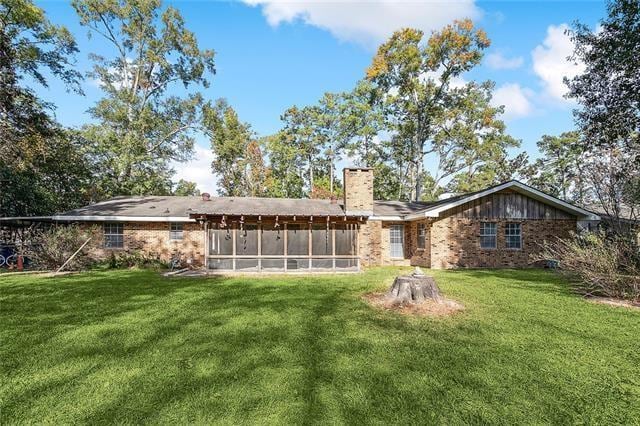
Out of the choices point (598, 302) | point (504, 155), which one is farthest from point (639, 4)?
point (504, 155)

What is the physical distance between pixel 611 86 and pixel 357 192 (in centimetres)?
1196

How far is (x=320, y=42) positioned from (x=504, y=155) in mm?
25718

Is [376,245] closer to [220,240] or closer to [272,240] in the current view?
[272,240]

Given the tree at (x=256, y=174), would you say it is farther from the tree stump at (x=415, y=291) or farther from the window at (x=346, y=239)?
the tree stump at (x=415, y=291)

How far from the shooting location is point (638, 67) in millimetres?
13156

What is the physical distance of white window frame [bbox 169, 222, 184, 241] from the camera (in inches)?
671

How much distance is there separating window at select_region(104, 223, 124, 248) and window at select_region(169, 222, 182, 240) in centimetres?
241

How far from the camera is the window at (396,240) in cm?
1831

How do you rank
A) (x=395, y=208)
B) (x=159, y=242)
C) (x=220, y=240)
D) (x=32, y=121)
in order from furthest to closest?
(x=395, y=208) → (x=32, y=121) → (x=159, y=242) → (x=220, y=240)

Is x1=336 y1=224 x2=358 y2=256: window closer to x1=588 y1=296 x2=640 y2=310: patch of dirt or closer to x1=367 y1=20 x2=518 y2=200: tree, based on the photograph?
x1=588 y1=296 x2=640 y2=310: patch of dirt

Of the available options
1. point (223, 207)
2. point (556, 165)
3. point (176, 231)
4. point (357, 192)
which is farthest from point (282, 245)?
point (556, 165)

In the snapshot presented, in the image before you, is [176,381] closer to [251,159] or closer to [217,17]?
[217,17]

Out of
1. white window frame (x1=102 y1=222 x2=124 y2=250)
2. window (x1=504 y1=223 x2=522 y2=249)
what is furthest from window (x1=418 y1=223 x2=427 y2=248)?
white window frame (x1=102 y1=222 x2=124 y2=250)

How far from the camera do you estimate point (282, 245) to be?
1456cm
